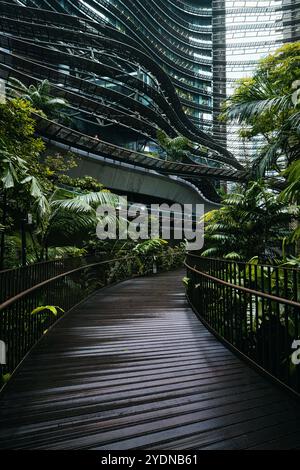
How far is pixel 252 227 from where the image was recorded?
340 inches

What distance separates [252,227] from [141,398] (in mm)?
6669

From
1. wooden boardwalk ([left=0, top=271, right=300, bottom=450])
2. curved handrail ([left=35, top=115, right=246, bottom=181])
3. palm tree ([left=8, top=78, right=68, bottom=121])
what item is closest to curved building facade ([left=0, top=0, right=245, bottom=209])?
curved handrail ([left=35, top=115, right=246, bottom=181])

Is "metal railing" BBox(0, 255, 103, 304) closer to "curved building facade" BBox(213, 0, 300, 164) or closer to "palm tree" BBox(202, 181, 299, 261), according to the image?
"palm tree" BBox(202, 181, 299, 261)

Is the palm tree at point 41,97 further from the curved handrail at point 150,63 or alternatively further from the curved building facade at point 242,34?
the curved building facade at point 242,34

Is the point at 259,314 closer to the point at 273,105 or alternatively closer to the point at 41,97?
the point at 273,105

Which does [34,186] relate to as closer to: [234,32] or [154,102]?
[154,102]

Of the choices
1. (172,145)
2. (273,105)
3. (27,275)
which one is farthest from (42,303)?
(172,145)

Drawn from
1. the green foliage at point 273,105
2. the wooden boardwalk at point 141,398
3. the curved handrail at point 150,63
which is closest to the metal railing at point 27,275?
the wooden boardwalk at point 141,398

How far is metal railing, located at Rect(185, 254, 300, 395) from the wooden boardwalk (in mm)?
202

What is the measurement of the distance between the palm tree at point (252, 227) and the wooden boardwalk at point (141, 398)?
13.2ft

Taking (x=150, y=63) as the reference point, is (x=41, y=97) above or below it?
below

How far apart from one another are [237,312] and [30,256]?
477 centimetres
